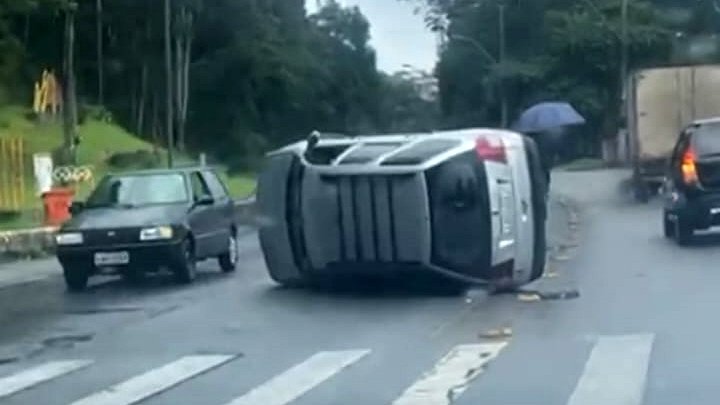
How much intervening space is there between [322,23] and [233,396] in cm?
6882

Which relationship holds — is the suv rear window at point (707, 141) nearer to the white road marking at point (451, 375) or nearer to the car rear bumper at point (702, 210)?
the car rear bumper at point (702, 210)

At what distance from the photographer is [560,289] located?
2262 centimetres

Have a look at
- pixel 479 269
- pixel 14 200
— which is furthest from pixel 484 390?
pixel 14 200

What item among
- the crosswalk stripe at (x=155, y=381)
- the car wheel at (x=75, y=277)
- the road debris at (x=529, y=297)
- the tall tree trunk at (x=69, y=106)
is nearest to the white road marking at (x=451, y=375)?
the crosswalk stripe at (x=155, y=381)

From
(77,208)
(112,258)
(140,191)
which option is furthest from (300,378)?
(77,208)

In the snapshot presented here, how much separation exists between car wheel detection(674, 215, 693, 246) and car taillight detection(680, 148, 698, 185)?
0.56 meters

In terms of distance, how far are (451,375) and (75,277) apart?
41.3ft

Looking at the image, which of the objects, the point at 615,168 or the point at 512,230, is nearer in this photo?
the point at 512,230

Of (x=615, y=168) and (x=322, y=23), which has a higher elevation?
(x=322, y=23)

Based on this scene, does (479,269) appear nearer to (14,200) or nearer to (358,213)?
(358,213)

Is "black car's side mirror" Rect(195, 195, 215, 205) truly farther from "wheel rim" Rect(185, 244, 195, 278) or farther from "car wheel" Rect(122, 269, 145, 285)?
"car wheel" Rect(122, 269, 145, 285)

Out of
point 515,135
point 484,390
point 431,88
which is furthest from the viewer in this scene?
point 431,88

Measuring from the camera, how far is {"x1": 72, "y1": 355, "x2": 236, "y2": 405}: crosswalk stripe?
14836 mm

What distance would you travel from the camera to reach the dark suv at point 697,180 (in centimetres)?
2944
